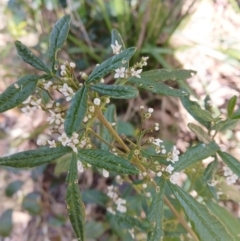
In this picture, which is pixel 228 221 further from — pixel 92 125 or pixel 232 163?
pixel 92 125

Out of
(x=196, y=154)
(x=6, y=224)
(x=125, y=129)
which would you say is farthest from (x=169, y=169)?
(x=6, y=224)

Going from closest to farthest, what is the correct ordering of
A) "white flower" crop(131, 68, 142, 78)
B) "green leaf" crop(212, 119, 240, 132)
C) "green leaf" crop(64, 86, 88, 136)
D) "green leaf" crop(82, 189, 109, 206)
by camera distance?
"green leaf" crop(64, 86, 88, 136)
"white flower" crop(131, 68, 142, 78)
"green leaf" crop(212, 119, 240, 132)
"green leaf" crop(82, 189, 109, 206)

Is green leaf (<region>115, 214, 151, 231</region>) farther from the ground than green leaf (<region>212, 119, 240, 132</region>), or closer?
closer

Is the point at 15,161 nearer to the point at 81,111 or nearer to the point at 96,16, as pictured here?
the point at 81,111

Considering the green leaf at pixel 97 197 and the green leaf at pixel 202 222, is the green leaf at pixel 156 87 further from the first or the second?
the green leaf at pixel 97 197

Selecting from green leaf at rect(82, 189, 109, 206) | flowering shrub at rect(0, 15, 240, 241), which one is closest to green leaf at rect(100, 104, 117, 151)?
flowering shrub at rect(0, 15, 240, 241)

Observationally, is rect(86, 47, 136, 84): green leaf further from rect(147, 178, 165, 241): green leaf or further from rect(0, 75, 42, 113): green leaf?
rect(147, 178, 165, 241): green leaf

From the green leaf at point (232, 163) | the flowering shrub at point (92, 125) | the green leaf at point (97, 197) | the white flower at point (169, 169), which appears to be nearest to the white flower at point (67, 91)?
the flowering shrub at point (92, 125)
